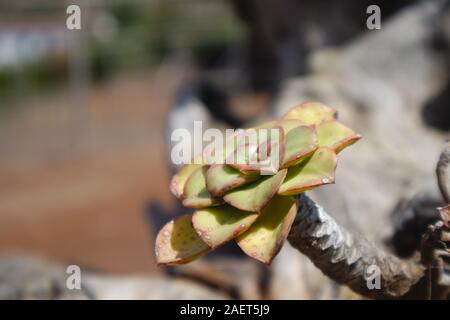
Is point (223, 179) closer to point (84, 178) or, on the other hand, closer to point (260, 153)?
point (260, 153)

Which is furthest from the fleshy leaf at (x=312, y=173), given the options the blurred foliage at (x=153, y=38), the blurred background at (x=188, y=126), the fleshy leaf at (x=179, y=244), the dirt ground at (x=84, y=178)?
the blurred foliage at (x=153, y=38)

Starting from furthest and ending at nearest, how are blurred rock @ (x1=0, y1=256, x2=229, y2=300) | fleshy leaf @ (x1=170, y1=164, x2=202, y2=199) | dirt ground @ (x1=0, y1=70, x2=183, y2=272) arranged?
1. dirt ground @ (x1=0, y1=70, x2=183, y2=272)
2. blurred rock @ (x1=0, y1=256, x2=229, y2=300)
3. fleshy leaf @ (x1=170, y1=164, x2=202, y2=199)

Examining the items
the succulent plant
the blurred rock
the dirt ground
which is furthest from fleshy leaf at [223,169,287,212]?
the dirt ground

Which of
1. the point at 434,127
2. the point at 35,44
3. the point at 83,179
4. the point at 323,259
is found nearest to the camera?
the point at 323,259

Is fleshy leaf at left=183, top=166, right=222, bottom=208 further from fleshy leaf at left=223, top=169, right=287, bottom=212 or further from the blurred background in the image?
the blurred background

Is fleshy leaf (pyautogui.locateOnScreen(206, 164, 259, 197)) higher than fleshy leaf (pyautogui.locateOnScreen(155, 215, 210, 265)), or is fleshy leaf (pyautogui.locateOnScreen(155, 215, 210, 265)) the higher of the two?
fleshy leaf (pyautogui.locateOnScreen(206, 164, 259, 197))

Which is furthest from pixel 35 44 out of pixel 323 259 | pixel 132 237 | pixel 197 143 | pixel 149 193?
pixel 323 259

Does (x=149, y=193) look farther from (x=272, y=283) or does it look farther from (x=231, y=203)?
(x=231, y=203)

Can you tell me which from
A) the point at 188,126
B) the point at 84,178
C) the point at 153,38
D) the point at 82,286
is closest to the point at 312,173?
the point at 82,286
